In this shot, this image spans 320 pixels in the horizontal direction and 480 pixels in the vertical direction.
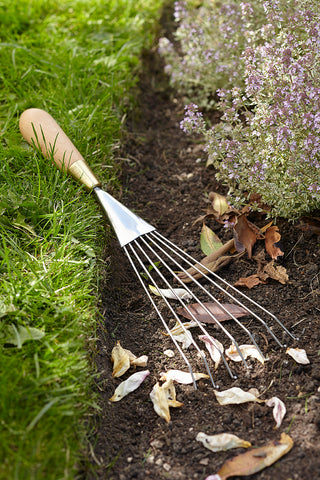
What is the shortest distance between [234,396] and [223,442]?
19cm

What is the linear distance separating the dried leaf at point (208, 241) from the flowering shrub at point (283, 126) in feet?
0.72

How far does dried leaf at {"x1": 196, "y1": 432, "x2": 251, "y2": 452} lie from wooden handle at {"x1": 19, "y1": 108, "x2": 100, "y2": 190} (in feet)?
4.10

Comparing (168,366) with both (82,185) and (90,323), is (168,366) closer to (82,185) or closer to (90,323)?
(90,323)

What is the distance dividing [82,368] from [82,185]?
0.95 metres

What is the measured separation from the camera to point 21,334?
5.53 feet

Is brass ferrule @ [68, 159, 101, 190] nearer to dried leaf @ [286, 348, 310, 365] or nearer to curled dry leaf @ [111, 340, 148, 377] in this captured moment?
curled dry leaf @ [111, 340, 148, 377]

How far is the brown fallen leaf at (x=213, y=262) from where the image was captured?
2.31 m

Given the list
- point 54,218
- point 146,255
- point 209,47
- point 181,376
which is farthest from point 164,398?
point 209,47

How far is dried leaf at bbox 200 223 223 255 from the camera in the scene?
242 centimetres

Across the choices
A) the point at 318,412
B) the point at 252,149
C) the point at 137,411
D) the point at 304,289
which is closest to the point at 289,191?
the point at 252,149

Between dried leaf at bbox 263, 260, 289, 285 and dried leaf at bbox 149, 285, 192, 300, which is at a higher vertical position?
dried leaf at bbox 149, 285, 192, 300

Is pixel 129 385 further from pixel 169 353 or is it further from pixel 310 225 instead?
pixel 310 225

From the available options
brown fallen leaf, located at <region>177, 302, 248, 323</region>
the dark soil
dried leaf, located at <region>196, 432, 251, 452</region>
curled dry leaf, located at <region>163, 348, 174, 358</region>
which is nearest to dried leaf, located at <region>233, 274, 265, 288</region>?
the dark soil

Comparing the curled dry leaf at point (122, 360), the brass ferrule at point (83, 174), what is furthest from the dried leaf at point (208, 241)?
the curled dry leaf at point (122, 360)
